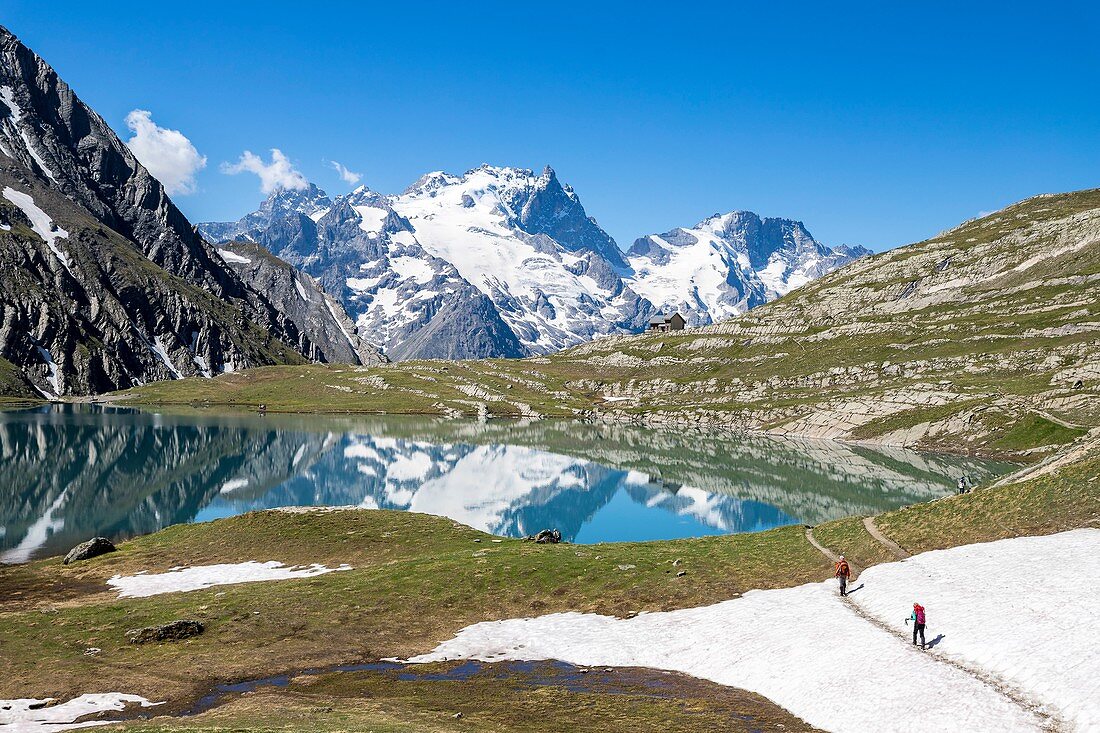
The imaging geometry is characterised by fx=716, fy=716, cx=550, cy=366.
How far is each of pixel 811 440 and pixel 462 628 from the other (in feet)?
526

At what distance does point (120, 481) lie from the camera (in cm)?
11444

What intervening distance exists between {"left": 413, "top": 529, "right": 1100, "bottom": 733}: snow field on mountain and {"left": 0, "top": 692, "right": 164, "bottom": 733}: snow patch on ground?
14.0 meters

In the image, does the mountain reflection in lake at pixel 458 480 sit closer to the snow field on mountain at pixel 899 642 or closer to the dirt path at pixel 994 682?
the snow field on mountain at pixel 899 642

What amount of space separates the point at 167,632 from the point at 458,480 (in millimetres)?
91221

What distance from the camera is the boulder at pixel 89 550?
6197cm

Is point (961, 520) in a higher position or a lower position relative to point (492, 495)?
higher

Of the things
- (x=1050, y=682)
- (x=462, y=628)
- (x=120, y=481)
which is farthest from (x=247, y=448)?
(x=1050, y=682)

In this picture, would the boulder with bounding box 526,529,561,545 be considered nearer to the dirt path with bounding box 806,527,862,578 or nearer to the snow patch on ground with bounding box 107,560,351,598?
the snow patch on ground with bounding box 107,560,351,598

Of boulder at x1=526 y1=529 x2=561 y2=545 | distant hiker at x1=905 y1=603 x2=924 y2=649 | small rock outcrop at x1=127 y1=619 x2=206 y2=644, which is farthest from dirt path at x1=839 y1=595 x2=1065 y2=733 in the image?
small rock outcrop at x1=127 y1=619 x2=206 y2=644

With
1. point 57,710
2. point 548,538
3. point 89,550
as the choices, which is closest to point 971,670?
point 57,710

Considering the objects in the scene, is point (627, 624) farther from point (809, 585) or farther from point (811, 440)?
point (811, 440)

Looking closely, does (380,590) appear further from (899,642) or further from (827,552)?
(827,552)

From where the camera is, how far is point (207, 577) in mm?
55312

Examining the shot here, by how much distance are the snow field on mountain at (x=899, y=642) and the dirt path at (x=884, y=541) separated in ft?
6.36
